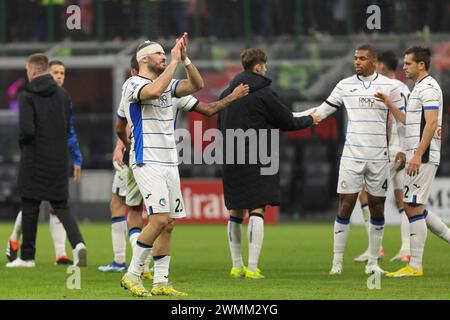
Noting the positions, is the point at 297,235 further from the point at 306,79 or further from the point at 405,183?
the point at 405,183

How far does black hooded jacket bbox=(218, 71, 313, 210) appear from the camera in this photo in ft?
43.6

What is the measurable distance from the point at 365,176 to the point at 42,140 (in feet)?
12.6

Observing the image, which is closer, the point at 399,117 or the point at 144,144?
the point at 144,144

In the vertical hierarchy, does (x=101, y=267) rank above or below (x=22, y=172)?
below

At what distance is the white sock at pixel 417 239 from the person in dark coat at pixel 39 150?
393cm

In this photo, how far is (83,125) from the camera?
2802 cm

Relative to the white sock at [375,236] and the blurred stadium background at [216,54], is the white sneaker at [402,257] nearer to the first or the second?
the white sock at [375,236]

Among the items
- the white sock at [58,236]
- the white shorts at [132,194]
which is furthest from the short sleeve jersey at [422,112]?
the white sock at [58,236]

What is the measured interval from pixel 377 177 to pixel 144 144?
3.41 m

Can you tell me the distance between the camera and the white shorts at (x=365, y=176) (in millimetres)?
Answer: 13242

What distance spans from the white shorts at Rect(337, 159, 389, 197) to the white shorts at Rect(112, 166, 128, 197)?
7.59 feet

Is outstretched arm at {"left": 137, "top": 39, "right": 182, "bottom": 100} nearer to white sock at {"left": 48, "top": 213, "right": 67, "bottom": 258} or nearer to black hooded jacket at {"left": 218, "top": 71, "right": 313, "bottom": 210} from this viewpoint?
black hooded jacket at {"left": 218, "top": 71, "right": 313, "bottom": 210}
